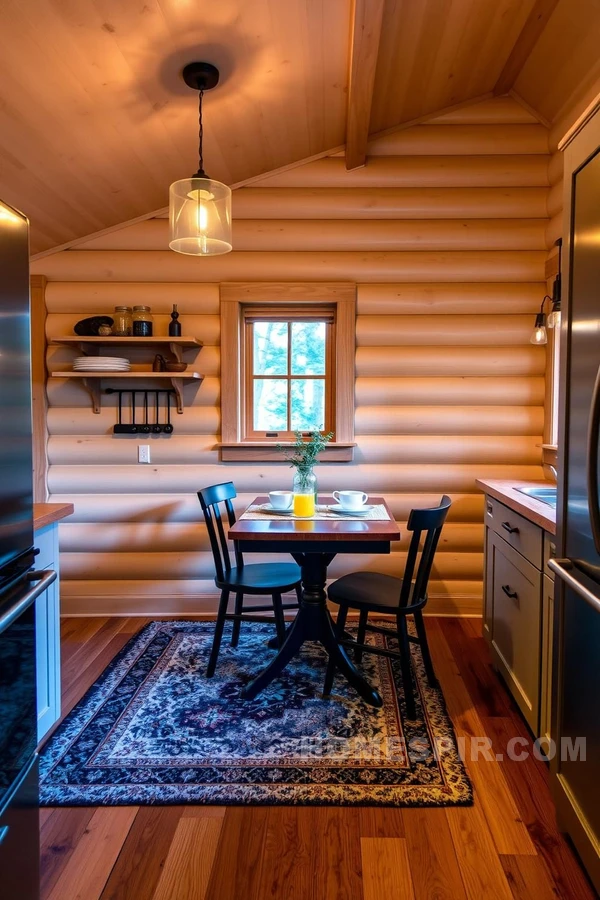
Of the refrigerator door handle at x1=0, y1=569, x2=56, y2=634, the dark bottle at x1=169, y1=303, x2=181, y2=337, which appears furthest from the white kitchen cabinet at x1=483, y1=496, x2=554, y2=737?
the dark bottle at x1=169, y1=303, x2=181, y2=337

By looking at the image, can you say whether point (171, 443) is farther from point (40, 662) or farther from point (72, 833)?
point (72, 833)

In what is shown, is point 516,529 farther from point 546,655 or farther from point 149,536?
point 149,536

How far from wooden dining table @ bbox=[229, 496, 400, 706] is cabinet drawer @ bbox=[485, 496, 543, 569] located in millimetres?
510

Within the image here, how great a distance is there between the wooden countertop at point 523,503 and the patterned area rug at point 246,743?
0.94 metres

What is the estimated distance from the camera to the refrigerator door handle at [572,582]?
1.23 m

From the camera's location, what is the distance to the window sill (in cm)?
333

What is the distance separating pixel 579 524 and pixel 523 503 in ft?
2.24

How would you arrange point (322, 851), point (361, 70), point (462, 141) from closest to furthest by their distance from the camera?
point (322, 851) → point (361, 70) → point (462, 141)

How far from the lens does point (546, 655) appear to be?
75.0 inches

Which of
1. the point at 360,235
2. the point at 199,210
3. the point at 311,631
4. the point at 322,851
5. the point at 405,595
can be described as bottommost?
the point at 322,851

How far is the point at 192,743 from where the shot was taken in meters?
2.10

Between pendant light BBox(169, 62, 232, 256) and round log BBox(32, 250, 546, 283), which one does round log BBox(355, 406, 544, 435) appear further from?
pendant light BBox(169, 62, 232, 256)

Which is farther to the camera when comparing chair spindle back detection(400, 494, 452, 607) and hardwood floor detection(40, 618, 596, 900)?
chair spindle back detection(400, 494, 452, 607)

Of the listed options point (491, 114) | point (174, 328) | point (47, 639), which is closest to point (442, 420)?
point (174, 328)
